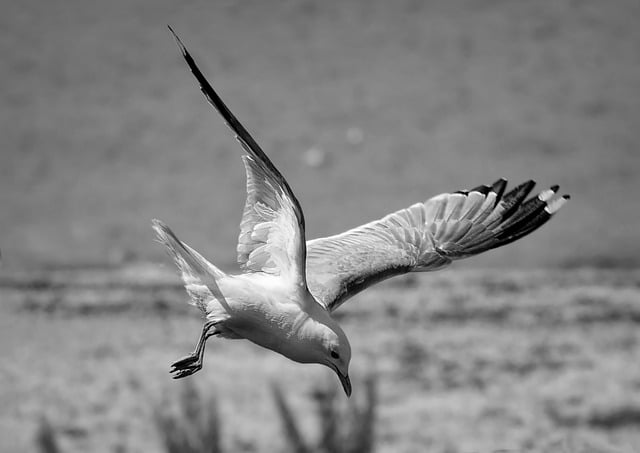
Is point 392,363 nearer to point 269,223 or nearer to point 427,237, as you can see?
point 427,237

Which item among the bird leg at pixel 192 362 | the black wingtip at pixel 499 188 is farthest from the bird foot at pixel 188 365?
the black wingtip at pixel 499 188

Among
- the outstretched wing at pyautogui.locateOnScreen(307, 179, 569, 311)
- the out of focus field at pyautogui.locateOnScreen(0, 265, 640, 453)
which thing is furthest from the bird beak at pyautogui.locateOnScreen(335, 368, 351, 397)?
the out of focus field at pyautogui.locateOnScreen(0, 265, 640, 453)

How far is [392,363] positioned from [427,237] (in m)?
1.06

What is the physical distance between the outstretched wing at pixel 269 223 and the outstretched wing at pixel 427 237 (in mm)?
279

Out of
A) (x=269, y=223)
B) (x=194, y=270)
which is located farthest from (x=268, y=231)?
(x=194, y=270)

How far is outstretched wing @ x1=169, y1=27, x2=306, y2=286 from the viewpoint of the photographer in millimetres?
2473

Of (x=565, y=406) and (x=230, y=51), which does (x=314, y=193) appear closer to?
(x=230, y=51)

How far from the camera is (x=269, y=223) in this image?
2.71 m

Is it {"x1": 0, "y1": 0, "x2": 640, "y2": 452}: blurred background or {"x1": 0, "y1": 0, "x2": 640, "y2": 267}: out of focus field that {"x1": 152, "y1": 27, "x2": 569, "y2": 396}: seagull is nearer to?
{"x1": 0, "y1": 0, "x2": 640, "y2": 452}: blurred background

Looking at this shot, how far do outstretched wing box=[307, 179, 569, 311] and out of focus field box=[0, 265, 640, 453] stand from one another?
2.96 feet

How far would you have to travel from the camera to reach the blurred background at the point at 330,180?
4215 millimetres

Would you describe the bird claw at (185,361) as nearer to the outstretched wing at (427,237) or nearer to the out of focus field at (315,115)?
the outstretched wing at (427,237)

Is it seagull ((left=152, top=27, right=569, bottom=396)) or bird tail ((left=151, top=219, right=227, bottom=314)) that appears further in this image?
bird tail ((left=151, top=219, right=227, bottom=314))

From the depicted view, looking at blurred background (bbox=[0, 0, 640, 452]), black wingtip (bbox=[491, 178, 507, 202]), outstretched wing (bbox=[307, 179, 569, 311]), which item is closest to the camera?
outstretched wing (bbox=[307, 179, 569, 311])
